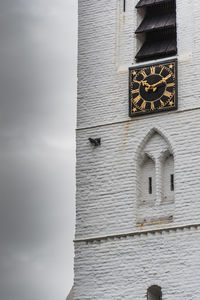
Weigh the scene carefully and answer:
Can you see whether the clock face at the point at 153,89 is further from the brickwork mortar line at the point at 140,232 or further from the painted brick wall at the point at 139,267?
the painted brick wall at the point at 139,267

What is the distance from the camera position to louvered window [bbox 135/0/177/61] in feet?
102

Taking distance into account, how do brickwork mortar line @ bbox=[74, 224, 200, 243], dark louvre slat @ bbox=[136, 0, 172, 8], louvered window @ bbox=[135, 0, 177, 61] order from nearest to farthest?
brickwork mortar line @ bbox=[74, 224, 200, 243]
louvered window @ bbox=[135, 0, 177, 61]
dark louvre slat @ bbox=[136, 0, 172, 8]

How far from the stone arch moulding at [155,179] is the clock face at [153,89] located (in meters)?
Answer: 0.55

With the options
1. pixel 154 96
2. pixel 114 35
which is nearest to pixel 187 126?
pixel 154 96

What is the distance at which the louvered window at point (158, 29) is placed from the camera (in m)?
30.9

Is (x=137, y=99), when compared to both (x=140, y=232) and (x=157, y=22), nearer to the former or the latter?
(x=157, y=22)

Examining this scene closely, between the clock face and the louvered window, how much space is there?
17.6 inches

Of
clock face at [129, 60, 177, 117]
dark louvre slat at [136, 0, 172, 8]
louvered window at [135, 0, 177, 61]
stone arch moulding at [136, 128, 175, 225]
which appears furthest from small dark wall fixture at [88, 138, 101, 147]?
dark louvre slat at [136, 0, 172, 8]

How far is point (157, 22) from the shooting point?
3136cm

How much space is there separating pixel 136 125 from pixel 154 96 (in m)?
0.72

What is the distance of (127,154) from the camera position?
30.1 metres

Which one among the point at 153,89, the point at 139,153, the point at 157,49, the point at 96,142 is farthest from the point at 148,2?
the point at 139,153

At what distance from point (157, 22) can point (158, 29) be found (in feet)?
0.87

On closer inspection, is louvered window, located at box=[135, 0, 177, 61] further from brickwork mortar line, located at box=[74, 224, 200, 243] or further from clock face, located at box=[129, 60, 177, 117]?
brickwork mortar line, located at box=[74, 224, 200, 243]
